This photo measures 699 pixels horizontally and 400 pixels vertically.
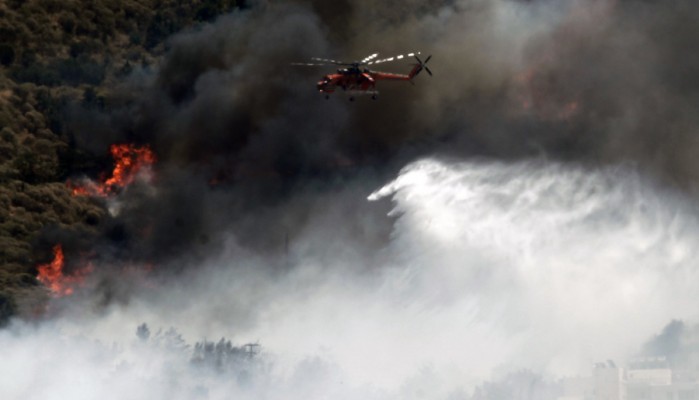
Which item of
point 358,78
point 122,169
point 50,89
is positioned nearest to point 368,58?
point 358,78

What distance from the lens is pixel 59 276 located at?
Answer: 4926 inches

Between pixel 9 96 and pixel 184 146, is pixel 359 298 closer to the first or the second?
pixel 184 146

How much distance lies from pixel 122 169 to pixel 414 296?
25.6m

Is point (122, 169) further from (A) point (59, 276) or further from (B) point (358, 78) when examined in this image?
(B) point (358, 78)

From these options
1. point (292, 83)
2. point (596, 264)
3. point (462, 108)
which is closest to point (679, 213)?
point (596, 264)

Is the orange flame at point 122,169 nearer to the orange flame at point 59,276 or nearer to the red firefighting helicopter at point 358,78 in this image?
the orange flame at point 59,276

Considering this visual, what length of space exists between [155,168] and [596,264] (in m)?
32.1

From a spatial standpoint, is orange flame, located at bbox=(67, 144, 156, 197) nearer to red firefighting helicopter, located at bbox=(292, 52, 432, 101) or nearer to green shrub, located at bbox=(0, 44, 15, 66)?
red firefighting helicopter, located at bbox=(292, 52, 432, 101)

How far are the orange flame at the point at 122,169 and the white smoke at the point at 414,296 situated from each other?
9840 mm

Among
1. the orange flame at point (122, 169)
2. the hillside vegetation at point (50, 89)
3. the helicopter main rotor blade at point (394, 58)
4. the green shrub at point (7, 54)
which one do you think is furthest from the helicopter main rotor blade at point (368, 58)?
the green shrub at point (7, 54)

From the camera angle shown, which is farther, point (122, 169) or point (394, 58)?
point (122, 169)

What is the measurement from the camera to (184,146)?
130 metres

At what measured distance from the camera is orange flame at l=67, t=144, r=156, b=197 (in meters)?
131

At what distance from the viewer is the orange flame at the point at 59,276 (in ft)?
407
